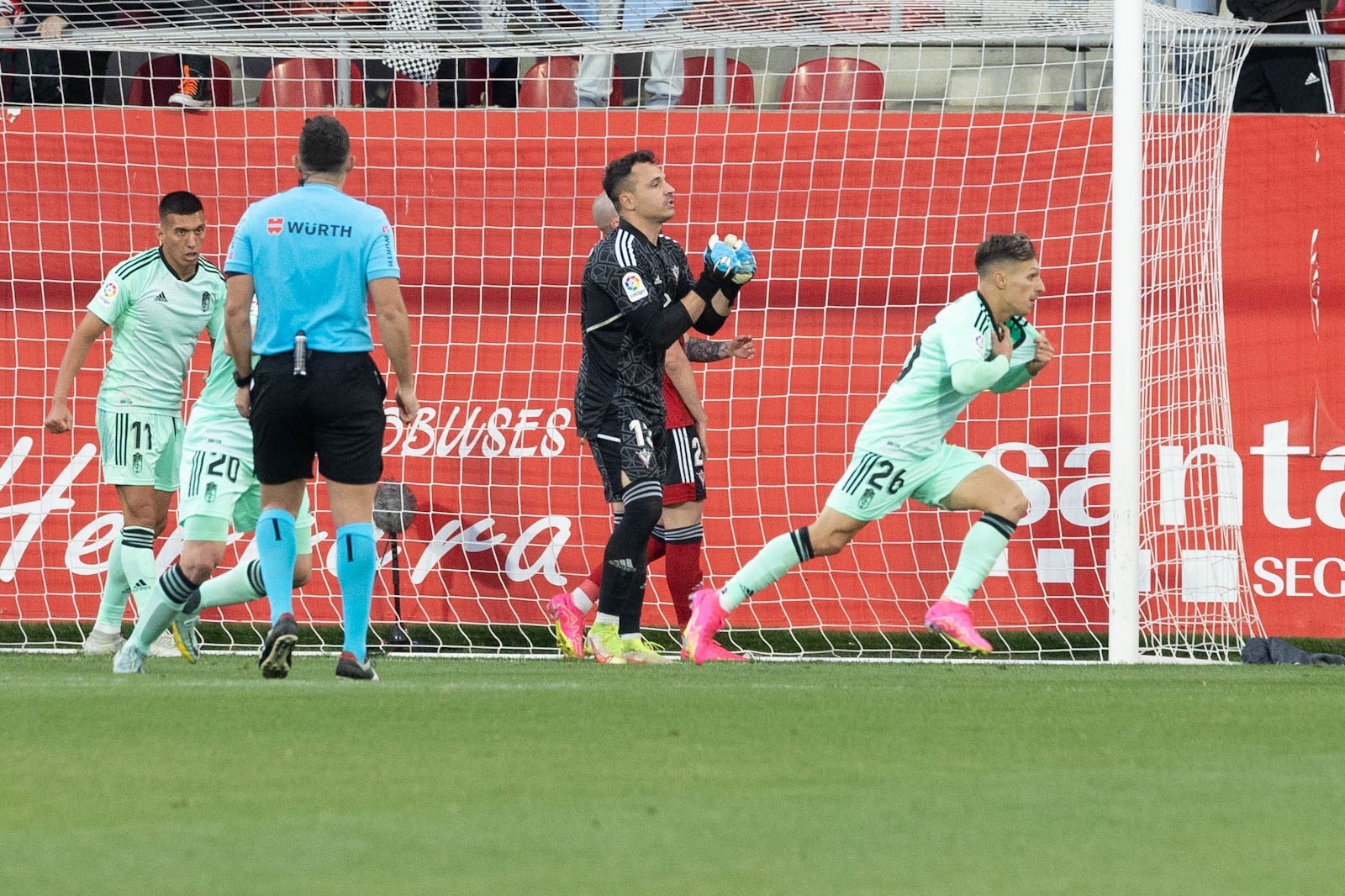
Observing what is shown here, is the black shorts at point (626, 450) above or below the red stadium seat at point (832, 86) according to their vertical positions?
below

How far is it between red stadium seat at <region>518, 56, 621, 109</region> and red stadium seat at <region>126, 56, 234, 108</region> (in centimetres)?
175

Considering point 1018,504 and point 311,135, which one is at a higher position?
point 311,135

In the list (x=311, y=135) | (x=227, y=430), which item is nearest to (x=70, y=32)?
(x=227, y=430)

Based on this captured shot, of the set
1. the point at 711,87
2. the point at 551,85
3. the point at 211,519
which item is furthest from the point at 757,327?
the point at 211,519

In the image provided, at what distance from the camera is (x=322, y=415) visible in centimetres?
582

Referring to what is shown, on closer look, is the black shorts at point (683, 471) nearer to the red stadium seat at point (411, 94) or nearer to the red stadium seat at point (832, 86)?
Result: the red stadium seat at point (832, 86)

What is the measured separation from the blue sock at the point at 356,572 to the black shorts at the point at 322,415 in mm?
173

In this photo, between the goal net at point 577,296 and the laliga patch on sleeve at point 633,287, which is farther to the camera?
the goal net at point 577,296

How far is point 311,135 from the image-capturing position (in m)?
5.97

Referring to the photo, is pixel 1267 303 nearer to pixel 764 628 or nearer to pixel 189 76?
pixel 764 628

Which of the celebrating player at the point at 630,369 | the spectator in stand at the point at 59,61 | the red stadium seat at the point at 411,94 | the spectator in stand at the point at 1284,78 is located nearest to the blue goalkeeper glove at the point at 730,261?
the celebrating player at the point at 630,369

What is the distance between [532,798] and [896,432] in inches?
162

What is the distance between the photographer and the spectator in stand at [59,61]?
10.1m

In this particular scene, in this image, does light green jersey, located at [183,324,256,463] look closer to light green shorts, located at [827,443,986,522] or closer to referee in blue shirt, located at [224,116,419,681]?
referee in blue shirt, located at [224,116,419,681]
